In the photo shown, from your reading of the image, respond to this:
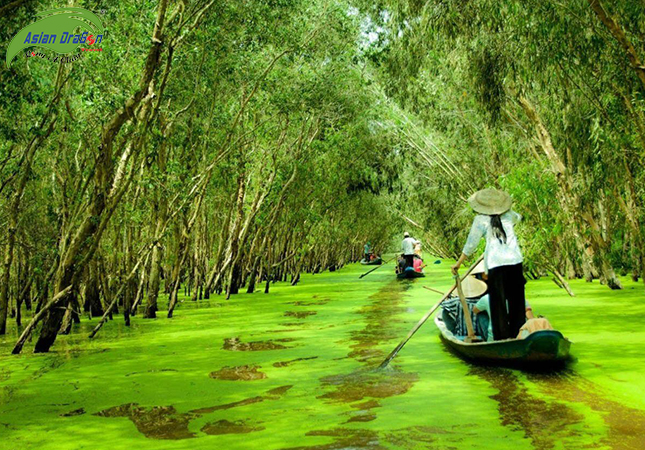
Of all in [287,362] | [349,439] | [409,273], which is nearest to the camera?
[349,439]

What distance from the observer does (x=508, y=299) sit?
748 centimetres

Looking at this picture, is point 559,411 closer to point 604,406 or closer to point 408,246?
point 604,406

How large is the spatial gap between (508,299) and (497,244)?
0.57 metres

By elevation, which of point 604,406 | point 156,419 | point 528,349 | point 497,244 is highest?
point 497,244

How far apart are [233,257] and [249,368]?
12.0 metres

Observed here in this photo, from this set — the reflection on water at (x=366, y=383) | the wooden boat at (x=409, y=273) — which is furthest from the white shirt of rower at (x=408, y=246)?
the reflection on water at (x=366, y=383)

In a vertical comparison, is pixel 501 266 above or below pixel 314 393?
above

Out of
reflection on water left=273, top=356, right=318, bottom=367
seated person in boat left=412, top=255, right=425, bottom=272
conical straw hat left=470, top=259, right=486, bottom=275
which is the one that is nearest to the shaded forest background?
reflection on water left=273, top=356, right=318, bottom=367

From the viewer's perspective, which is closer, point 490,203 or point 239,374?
point 490,203

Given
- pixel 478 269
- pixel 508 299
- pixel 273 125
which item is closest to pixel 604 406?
pixel 508 299

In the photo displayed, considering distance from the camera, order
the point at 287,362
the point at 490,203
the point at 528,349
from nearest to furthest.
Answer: the point at 528,349 < the point at 490,203 < the point at 287,362

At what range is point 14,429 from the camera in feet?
18.9

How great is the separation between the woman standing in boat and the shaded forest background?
295cm

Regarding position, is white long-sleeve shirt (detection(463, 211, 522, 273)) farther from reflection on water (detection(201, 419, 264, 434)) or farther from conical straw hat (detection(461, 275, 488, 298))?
reflection on water (detection(201, 419, 264, 434))
